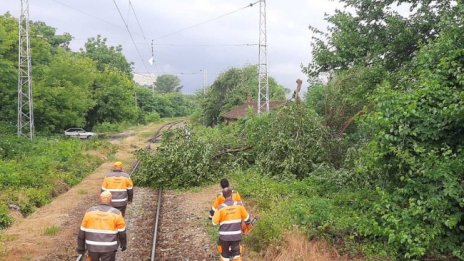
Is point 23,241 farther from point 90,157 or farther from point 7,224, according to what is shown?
point 90,157

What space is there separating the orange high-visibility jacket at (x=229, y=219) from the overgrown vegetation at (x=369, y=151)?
242 cm

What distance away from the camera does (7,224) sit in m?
13.4

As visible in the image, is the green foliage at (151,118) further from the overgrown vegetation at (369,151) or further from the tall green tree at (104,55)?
the overgrown vegetation at (369,151)

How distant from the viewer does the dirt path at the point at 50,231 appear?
1047 centimetres

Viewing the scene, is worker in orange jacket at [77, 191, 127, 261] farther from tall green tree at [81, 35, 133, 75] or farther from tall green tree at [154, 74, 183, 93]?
tall green tree at [154, 74, 183, 93]

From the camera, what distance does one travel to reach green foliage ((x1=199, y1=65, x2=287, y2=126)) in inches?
2040

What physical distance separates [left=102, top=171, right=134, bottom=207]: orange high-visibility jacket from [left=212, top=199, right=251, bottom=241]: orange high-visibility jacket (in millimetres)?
3344

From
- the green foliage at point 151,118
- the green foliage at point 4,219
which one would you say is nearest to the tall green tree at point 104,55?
the green foliage at point 151,118

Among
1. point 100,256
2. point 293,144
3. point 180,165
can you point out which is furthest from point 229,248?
point 180,165

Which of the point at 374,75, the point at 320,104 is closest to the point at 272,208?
the point at 374,75

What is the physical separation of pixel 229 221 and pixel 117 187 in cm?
357

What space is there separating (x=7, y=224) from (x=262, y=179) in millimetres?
8564

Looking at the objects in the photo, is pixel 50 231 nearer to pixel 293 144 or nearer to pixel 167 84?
pixel 293 144

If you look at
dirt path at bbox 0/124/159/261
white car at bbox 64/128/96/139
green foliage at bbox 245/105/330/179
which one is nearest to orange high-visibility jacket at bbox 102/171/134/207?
dirt path at bbox 0/124/159/261
